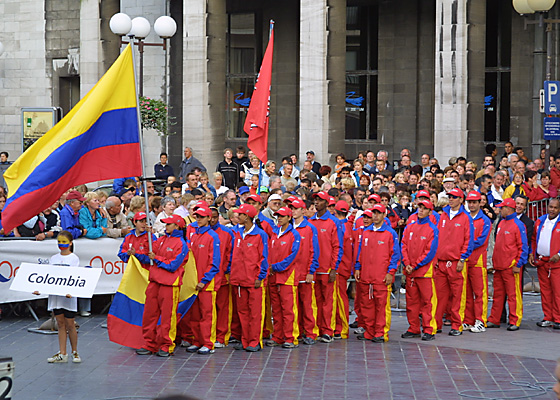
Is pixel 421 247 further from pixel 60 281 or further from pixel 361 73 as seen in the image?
pixel 361 73

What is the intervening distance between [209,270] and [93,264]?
2.86 m

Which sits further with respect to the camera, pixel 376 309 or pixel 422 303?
pixel 422 303

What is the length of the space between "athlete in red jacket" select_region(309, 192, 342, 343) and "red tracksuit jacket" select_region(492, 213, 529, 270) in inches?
96.6

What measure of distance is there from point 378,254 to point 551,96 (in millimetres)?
7059

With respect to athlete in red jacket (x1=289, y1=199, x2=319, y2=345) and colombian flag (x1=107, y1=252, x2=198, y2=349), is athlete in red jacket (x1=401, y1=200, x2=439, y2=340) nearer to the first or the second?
athlete in red jacket (x1=289, y1=199, x2=319, y2=345)

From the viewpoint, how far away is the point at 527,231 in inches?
569

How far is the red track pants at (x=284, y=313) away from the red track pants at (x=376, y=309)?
1004 mm

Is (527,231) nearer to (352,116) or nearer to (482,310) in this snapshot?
(482,310)

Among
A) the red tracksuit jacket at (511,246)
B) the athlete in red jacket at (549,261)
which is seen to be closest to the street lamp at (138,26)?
the red tracksuit jacket at (511,246)

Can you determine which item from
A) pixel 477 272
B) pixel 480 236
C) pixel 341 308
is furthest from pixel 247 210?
pixel 477 272

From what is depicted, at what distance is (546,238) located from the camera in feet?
45.6

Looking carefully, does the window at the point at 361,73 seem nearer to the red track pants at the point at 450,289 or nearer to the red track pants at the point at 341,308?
the red track pants at the point at 450,289

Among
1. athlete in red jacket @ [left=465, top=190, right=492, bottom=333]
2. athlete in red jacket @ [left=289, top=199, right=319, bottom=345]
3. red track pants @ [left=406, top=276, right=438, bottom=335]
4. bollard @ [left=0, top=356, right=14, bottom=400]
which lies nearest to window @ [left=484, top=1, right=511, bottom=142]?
athlete in red jacket @ [left=465, top=190, right=492, bottom=333]

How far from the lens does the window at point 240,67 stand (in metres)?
29.8
